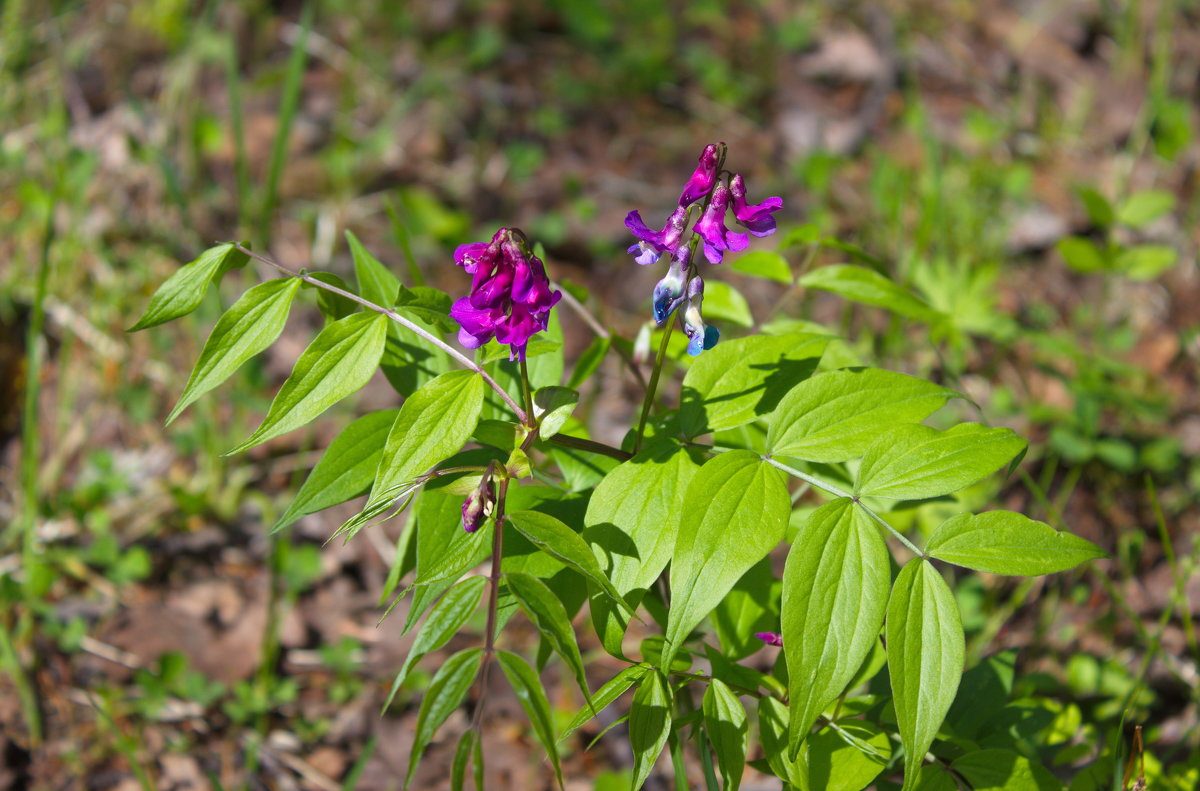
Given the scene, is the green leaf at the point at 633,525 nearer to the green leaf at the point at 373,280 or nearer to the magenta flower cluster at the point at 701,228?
the magenta flower cluster at the point at 701,228

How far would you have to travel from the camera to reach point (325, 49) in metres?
5.50

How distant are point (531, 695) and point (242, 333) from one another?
761 millimetres

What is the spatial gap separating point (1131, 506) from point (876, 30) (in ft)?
12.2

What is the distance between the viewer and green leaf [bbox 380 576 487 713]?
1.40 m

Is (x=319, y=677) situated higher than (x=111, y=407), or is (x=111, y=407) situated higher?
A: (x=111, y=407)

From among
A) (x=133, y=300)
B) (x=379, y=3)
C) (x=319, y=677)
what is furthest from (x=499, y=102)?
(x=319, y=677)

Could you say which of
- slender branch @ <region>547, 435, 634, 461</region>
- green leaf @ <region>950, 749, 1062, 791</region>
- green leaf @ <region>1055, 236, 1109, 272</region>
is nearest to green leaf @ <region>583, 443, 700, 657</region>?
slender branch @ <region>547, 435, 634, 461</region>

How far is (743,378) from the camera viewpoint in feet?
5.50

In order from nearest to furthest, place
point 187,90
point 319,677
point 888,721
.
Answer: point 888,721
point 319,677
point 187,90

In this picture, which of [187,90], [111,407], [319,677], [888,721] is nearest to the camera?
[888,721]

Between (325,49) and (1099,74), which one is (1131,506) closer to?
(1099,74)

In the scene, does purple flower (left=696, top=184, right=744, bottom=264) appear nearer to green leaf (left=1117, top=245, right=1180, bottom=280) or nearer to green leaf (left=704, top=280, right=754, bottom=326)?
green leaf (left=704, top=280, right=754, bottom=326)

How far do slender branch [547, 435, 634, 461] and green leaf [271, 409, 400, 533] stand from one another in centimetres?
31

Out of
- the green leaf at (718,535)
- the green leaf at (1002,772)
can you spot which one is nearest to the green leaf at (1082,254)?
the green leaf at (1002,772)
